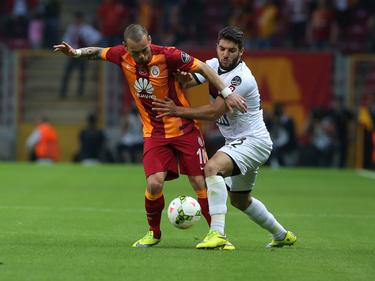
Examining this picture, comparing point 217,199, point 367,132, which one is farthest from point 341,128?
point 217,199

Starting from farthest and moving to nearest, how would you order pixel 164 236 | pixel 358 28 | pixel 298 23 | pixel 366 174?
1. pixel 358 28
2. pixel 298 23
3. pixel 366 174
4. pixel 164 236

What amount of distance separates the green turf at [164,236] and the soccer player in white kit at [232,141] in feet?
0.98

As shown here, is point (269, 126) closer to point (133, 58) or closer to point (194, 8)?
point (194, 8)

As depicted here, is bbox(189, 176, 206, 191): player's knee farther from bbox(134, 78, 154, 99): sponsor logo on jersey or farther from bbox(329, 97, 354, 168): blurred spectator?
bbox(329, 97, 354, 168): blurred spectator

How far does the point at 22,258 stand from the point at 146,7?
806 inches

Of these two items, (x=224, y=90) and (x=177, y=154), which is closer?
(x=224, y=90)

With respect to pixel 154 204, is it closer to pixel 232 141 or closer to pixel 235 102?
pixel 232 141

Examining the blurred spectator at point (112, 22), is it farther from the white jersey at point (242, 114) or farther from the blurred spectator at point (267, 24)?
the white jersey at point (242, 114)

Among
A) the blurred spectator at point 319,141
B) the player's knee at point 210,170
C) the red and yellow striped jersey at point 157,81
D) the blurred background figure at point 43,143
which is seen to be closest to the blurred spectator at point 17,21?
the blurred background figure at point 43,143

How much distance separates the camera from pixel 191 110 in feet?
31.4

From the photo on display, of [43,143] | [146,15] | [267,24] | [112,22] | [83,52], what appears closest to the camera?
[83,52]

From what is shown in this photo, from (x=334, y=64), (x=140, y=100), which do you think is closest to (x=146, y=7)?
(x=334, y=64)

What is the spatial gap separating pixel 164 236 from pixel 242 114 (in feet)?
6.23

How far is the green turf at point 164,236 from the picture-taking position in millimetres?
7918
